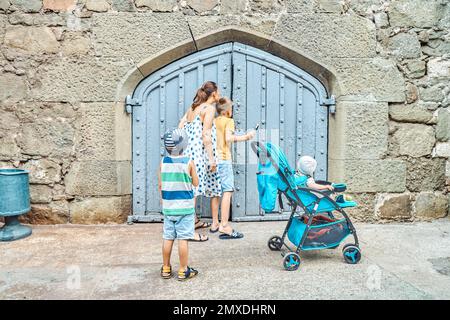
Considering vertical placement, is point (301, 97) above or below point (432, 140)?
above

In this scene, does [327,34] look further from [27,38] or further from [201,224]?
[27,38]

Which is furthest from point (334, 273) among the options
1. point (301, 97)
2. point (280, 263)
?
point (301, 97)

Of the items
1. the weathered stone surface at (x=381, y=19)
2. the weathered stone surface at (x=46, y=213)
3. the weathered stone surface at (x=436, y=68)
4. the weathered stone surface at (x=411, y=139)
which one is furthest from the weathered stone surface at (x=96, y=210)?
the weathered stone surface at (x=436, y=68)

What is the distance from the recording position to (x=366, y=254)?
138 inches

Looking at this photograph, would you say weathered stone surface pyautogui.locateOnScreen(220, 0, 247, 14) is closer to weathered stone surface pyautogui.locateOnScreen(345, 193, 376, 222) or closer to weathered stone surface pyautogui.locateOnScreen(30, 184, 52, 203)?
weathered stone surface pyautogui.locateOnScreen(345, 193, 376, 222)

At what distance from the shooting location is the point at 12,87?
14.3 ft

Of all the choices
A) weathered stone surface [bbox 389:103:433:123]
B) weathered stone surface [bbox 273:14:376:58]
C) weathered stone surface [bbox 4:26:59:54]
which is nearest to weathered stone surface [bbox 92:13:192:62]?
weathered stone surface [bbox 4:26:59:54]

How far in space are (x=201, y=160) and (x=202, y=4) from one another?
1.71m

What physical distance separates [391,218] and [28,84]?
4.22 metres

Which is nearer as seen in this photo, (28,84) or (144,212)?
(28,84)

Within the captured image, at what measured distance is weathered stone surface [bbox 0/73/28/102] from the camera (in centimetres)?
435
